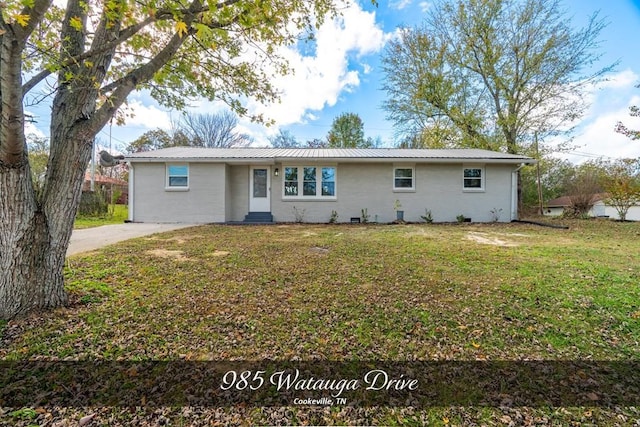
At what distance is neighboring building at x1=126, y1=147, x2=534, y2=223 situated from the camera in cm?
1088

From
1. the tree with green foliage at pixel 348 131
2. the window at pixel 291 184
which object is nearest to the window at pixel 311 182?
the window at pixel 291 184

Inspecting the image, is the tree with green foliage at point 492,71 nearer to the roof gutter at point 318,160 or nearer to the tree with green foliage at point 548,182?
the tree with green foliage at point 548,182

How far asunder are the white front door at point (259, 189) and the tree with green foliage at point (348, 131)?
15248 millimetres

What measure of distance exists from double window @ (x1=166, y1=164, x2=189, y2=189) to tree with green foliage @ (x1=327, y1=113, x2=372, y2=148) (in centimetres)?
1670

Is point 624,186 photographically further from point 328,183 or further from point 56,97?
point 56,97

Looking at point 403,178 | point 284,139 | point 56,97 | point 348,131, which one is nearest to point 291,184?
point 403,178

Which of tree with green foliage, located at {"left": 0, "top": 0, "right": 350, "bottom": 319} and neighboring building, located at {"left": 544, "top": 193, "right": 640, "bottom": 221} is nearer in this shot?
tree with green foliage, located at {"left": 0, "top": 0, "right": 350, "bottom": 319}

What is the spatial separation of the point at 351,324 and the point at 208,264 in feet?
9.56

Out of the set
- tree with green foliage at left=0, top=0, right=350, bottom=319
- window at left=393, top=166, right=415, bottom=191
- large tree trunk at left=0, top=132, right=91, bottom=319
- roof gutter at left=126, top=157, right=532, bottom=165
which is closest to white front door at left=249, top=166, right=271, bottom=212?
roof gutter at left=126, top=157, right=532, bottom=165

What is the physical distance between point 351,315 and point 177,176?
10474mm

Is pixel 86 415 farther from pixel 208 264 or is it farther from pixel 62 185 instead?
pixel 208 264

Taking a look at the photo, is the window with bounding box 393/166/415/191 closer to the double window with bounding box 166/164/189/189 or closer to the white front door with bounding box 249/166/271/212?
the white front door with bounding box 249/166/271/212

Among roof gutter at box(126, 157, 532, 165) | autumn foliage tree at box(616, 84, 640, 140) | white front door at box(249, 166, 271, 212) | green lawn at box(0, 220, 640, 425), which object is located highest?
autumn foliage tree at box(616, 84, 640, 140)

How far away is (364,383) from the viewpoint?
1954 mm
